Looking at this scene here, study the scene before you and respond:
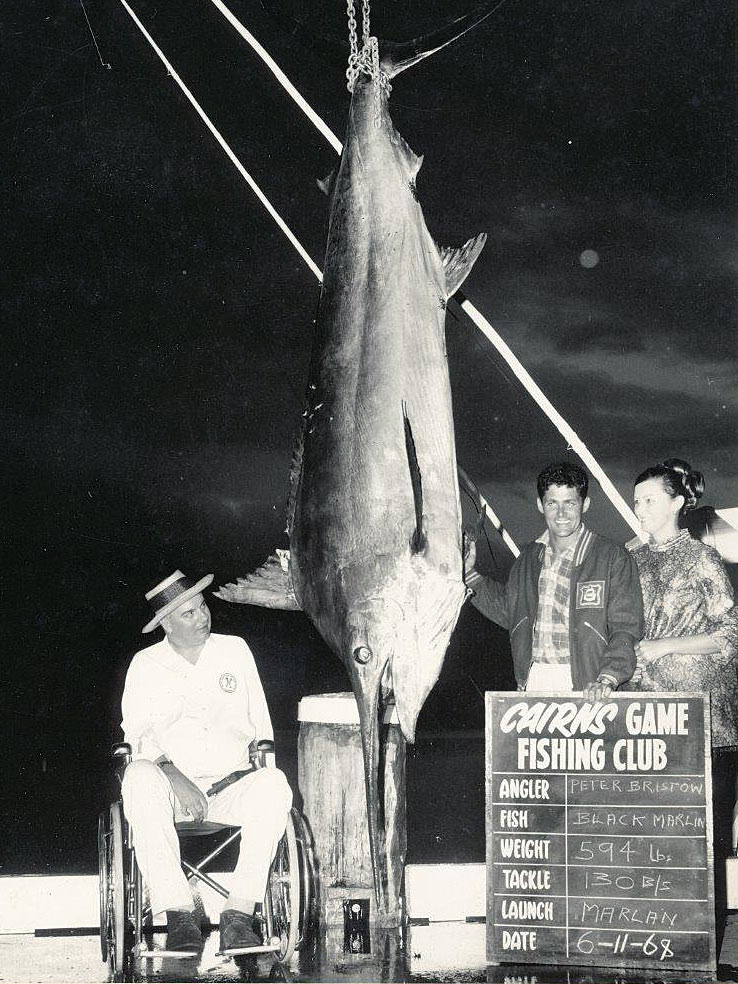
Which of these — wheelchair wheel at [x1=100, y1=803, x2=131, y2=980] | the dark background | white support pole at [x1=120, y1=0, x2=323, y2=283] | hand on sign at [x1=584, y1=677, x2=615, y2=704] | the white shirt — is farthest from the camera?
white support pole at [x1=120, y1=0, x2=323, y2=283]

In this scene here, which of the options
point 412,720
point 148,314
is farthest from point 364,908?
point 148,314

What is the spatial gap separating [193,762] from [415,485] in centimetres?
110

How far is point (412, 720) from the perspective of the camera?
8.54 ft

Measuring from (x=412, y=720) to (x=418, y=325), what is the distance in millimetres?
1050

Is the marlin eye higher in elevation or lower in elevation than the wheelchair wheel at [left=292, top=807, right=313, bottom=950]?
higher

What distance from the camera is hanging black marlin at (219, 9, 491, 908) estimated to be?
103 inches

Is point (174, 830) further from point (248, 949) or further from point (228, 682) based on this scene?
point (228, 682)

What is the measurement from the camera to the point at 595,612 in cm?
282

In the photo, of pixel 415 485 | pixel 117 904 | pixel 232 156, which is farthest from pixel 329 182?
pixel 117 904

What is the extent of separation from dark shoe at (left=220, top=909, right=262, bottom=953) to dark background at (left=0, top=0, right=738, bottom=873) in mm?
1895

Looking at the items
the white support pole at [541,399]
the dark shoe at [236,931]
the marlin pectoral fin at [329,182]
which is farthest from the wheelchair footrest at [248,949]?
the white support pole at [541,399]

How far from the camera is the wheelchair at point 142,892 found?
259 centimetres

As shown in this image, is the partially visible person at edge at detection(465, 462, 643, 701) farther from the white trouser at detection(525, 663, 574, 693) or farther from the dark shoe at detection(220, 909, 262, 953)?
the dark shoe at detection(220, 909, 262, 953)

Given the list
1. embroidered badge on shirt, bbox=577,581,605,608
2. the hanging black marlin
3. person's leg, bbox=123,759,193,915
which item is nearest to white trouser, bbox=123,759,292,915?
person's leg, bbox=123,759,193,915
